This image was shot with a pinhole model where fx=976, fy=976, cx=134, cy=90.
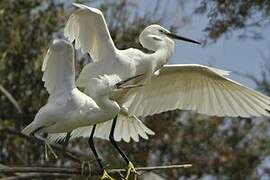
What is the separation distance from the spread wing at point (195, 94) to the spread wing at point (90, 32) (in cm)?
59

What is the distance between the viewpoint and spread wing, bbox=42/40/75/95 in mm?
4363

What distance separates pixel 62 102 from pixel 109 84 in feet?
1.10

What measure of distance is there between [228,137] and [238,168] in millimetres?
459

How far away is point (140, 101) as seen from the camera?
18.4ft

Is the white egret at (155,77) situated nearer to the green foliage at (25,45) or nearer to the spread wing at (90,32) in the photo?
the spread wing at (90,32)

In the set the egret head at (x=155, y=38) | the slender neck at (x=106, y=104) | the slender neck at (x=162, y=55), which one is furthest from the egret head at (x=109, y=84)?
the egret head at (x=155, y=38)

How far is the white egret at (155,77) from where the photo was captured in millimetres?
4855

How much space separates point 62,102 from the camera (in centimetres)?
438

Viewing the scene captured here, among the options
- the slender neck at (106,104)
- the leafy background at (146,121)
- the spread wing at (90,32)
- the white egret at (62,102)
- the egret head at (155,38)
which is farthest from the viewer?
the leafy background at (146,121)

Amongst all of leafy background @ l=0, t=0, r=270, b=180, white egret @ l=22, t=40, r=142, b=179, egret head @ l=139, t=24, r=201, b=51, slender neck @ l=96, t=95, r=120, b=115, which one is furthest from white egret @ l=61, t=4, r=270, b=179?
leafy background @ l=0, t=0, r=270, b=180

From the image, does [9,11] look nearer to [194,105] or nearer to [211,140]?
[211,140]

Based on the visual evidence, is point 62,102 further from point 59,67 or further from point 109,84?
point 109,84

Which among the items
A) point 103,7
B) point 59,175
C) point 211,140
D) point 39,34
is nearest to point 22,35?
point 39,34

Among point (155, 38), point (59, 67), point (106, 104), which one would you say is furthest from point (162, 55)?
point (59, 67)
